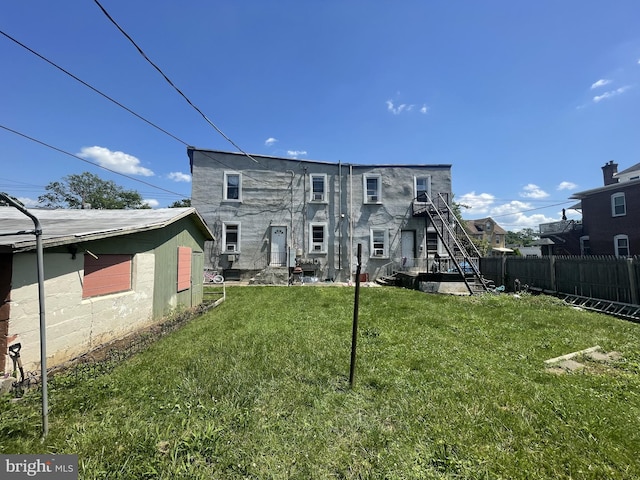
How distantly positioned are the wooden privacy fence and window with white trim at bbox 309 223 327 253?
30.6 feet

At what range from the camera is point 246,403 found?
10.0ft

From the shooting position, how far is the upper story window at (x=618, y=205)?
17.6m

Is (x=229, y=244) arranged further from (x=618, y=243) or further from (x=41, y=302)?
(x=618, y=243)

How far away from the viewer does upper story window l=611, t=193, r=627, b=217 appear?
694 inches

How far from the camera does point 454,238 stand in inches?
486

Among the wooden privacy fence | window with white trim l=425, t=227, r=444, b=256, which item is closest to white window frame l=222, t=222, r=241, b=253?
window with white trim l=425, t=227, r=444, b=256

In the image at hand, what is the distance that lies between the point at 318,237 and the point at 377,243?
12.6ft

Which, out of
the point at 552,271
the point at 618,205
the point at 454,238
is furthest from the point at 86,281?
the point at 618,205

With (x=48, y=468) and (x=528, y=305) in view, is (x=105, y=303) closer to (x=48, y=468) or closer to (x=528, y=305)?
(x=48, y=468)

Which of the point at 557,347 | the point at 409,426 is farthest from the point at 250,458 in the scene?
the point at 557,347

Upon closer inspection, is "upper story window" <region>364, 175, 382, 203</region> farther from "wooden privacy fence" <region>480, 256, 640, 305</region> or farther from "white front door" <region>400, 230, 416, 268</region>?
"wooden privacy fence" <region>480, 256, 640, 305</region>

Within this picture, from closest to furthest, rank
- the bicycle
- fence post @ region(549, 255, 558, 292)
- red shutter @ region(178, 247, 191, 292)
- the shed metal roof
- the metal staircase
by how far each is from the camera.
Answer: the shed metal roof < red shutter @ region(178, 247, 191, 292) < fence post @ region(549, 255, 558, 292) < the metal staircase < the bicycle

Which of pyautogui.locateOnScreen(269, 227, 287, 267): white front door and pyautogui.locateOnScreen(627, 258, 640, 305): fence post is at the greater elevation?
pyautogui.locateOnScreen(269, 227, 287, 267): white front door

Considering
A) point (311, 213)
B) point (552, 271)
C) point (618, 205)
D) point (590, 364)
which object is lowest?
point (590, 364)
